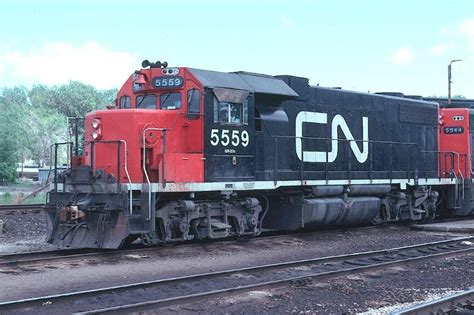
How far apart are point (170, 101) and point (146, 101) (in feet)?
1.85

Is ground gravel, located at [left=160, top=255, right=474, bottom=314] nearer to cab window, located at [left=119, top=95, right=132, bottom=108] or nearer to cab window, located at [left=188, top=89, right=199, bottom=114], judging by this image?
cab window, located at [left=188, top=89, right=199, bottom=114]

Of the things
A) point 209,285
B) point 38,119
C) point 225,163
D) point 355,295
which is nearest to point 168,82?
point 225,163

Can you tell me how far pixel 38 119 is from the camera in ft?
208

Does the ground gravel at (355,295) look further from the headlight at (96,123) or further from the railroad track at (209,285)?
the headlight at (96,123)

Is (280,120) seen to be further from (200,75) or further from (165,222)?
(165,222)

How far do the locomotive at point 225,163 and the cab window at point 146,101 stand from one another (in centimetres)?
2

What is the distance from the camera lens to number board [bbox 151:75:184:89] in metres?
11.5

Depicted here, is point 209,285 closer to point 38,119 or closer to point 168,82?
point 168,82

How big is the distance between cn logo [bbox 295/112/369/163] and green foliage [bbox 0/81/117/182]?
1218 centimetres

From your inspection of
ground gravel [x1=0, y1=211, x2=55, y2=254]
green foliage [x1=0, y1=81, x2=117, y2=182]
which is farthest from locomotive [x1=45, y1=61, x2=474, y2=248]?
green foliage [x1=0, y1=81, x2=117, y2=182]

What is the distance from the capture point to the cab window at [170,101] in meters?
11.5

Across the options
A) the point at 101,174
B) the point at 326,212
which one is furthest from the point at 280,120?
the point at 101,174

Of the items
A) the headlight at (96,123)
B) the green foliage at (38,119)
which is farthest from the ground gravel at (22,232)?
the green foliage at (38,119)

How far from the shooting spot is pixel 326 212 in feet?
46.0
